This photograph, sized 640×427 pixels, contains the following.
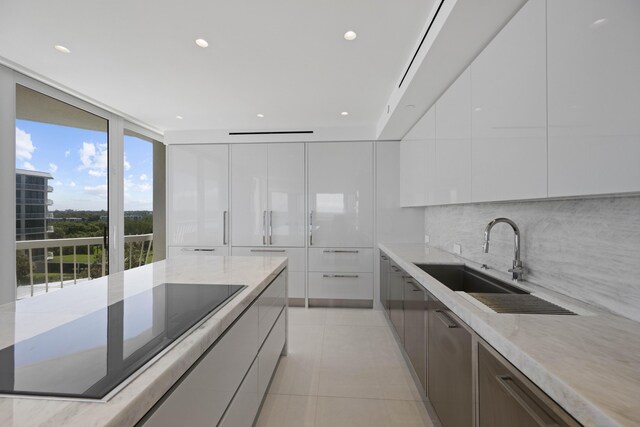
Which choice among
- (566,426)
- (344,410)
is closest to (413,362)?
(344,410)

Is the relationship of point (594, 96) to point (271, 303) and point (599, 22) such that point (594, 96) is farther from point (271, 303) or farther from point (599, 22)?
point (271, 303)

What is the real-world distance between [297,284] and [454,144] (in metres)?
2.79

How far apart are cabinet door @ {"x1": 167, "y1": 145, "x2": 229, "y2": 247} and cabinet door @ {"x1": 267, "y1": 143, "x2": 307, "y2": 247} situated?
69cm

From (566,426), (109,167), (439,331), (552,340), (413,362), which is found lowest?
(413,362)

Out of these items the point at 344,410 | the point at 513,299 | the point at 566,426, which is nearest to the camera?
the point at 566,426

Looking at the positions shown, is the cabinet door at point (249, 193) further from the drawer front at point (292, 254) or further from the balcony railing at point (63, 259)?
the balcony railing at point (63, 259)

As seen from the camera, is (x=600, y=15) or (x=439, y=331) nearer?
Result: (x=600, y=15)

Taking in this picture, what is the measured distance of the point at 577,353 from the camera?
2.66ft

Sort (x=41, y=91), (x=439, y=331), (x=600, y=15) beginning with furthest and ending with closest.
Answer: (x=41, y=91) < (x=439, y=331) < (x=600, y=15)

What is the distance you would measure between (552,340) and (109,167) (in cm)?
440

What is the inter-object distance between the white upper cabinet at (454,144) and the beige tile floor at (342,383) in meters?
1.46

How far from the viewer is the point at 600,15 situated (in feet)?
2.89

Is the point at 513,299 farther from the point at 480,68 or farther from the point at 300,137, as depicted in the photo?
the point at 300,137

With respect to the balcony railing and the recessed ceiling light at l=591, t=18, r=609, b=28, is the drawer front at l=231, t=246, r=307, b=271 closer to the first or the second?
the balcony railing
